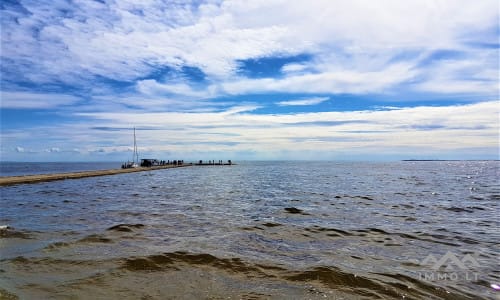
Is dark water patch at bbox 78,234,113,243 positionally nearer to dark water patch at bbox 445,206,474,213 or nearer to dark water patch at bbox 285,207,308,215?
dark water patch at bbox 285,207,308,215

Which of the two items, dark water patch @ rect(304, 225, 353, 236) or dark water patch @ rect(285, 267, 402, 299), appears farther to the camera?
dark water patch @ rect(304, 225, 353, 236)

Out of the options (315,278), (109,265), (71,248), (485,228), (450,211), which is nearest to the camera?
(315,278)

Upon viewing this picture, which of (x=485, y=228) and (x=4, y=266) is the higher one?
(x=4, y=266)

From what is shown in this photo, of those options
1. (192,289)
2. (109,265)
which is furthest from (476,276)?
(109,265)

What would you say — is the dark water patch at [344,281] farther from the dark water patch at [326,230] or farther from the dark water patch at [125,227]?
the dark water patch at [125,227]

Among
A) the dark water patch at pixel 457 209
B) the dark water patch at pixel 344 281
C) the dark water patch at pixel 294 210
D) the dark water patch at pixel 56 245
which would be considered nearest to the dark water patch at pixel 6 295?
the dark water patch at pixel 56 245

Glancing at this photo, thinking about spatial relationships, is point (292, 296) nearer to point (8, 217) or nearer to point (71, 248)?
point (71, 248)

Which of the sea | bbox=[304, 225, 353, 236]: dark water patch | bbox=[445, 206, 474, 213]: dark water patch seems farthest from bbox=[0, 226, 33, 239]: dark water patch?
bbox=[445, 206, 474, 213]: dark water patch

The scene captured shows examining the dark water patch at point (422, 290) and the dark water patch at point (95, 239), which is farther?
the dark water patch at point (95, 239)

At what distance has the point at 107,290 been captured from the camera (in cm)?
668

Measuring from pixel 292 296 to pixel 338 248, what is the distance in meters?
4.27

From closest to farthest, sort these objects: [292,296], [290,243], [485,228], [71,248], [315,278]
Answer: [292,296], [315,278], [71,248], [290,243], [485,228]

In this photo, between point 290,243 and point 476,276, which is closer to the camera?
point 476,276

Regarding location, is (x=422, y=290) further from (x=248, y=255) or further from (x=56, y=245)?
(x=56, y=245)
